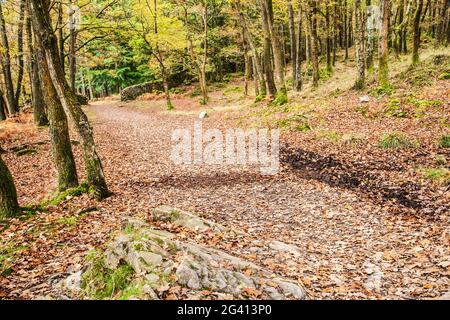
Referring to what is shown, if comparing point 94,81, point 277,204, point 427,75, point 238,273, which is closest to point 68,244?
point 238,273

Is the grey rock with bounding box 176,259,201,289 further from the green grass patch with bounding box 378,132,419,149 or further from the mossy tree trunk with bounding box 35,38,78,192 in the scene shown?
the green grass patch with bounding box 378,132,419,149

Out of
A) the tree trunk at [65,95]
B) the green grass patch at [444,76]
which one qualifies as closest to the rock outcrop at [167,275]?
the tree trunk at [65,95]

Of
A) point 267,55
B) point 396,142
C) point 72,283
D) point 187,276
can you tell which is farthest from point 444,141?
point 267,55

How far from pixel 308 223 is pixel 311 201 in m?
1.19

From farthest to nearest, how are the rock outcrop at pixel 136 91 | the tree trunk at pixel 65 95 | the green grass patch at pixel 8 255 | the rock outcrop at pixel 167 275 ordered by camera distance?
the rock outcrop at pixel 136 91
the tree trunk at pixel 65 95
the green grass patch at pixel 8 255
the rock outcrop at pixel 167 275

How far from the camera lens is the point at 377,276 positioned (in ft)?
16.8

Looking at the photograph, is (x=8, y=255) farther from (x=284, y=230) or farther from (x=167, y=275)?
(x=284, y=230)

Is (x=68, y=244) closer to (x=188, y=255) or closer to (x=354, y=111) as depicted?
(x=188, y=255)

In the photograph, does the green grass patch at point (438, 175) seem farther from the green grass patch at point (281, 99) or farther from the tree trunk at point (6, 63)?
the tree trunk at point (6, 63)

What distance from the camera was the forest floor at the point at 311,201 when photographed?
5.22 metres

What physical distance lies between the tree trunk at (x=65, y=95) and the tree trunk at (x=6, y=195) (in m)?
1.85

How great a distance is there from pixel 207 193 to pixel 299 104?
10033 millimetres

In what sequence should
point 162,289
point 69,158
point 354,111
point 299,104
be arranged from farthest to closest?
point 299,104, point 354,111, point 69,158, point 162,289

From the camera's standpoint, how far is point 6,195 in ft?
22.6
